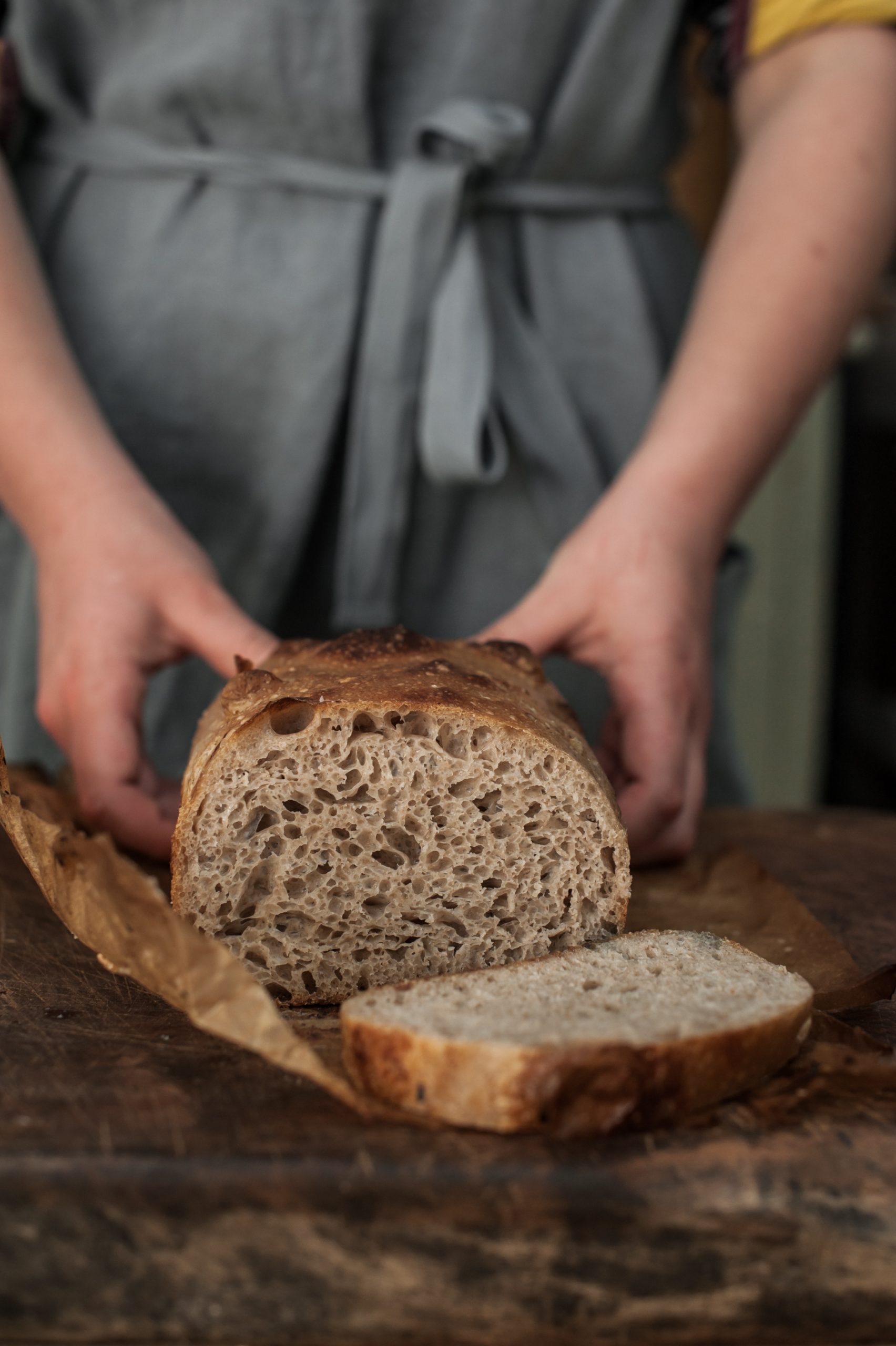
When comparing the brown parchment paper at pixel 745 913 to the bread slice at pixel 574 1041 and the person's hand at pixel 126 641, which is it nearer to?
the bread slice at pixel 574 1041

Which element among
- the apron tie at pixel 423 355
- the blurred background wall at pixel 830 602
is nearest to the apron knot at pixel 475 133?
the apron tie at pixel 423 355

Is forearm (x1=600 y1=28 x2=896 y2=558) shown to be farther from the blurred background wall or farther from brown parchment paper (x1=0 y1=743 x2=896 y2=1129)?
the blurred background wall

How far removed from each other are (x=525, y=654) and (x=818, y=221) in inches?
34.4

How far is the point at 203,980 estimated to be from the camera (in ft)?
3.56

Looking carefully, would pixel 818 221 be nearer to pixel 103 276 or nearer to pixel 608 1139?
pixel 103 276

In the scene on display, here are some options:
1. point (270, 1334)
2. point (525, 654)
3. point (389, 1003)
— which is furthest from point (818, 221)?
point (270, 1334)

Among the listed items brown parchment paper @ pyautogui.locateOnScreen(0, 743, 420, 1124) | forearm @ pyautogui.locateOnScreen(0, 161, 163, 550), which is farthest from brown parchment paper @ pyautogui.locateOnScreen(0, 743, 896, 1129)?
forearm @ pyautogui.locateOnScreen(0, 161, 163, 550)

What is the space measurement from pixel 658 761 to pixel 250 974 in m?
0.74

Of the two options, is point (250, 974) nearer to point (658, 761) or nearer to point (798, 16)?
point (658, 761)

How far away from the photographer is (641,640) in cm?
178

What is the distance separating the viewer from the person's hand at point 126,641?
5.61 ft

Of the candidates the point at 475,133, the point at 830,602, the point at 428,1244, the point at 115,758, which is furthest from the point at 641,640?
the point at 830,602

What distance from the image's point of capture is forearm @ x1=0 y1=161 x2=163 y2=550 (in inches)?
70.5

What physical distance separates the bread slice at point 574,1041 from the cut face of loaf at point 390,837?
4.9 inches
